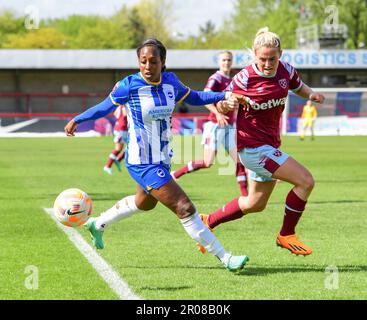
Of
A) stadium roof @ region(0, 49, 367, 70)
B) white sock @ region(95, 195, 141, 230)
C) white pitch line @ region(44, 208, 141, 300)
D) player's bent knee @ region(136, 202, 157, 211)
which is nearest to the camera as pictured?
white pitch line @ region(44, 208, 141, 300)

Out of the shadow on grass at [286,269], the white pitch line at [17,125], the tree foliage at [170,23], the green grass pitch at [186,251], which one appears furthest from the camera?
the tree foliage at [170,23]

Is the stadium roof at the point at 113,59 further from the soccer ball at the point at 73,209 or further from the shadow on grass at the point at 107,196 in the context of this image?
the soccer ball at the point at 73,209

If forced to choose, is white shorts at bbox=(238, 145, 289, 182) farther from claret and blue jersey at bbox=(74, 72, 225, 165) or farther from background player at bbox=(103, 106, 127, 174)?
background player at bbox=(103, 106, 127, 174)

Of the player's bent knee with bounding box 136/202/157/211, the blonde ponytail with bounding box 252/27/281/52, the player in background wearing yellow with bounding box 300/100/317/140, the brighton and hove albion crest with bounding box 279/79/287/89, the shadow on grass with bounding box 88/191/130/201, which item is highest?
the blonde ponytail with bounding box 252/27/281/52

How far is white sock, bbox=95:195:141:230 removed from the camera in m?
7.64

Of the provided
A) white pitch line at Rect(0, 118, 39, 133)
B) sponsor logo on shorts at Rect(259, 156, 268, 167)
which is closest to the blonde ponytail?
sponsor logo on shorts at Rect(259, 156, 268, 167)

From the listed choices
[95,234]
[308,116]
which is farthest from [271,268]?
[308,116]

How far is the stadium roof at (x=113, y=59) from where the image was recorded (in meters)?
53.7

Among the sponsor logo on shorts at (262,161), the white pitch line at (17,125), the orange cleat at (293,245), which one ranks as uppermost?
the sponsor logo on shorts at (262,161)

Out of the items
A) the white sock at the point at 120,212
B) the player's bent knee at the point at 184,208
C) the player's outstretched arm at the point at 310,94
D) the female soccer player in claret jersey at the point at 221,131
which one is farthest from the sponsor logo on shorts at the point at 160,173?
the female soccer player in claret jersey at the point at 221,131

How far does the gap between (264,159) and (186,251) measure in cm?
145

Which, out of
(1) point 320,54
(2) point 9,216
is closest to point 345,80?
(1) point 320,54

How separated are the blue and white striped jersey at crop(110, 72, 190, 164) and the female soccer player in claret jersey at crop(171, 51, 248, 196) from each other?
15.9 ft

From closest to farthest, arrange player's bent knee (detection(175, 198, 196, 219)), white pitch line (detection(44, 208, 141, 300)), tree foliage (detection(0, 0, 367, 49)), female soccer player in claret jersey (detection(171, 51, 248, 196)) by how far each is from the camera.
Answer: white pitch line (detection(44, 208, 141, 300))
player's bent knee (detection(175, 198, 196, 219))
female soccer player in claret jersey (detection(171, 51, 248, 196))
tree foliage (detection(0, 0, 367, 49))
